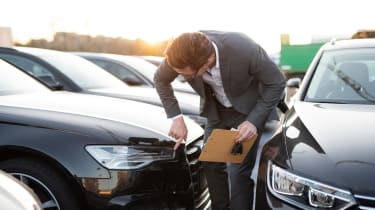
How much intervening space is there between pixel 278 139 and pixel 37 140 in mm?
1389

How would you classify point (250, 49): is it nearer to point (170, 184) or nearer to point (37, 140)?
point (170, 184)

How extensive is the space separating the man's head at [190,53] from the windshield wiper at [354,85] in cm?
124

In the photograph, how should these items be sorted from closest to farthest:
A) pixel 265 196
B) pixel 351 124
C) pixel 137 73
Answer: pixel 265 196, pixel 351 124, pixel 137 73

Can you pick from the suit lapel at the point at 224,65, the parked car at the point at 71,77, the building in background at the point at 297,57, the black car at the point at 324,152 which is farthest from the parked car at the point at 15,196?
the building in background at the point at 297,57

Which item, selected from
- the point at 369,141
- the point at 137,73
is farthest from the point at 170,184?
the point at 137,73

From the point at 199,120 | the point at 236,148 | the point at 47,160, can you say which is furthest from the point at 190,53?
the point at 199,120

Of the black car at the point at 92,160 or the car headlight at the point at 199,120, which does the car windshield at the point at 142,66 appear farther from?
the black car at the point at 92,160

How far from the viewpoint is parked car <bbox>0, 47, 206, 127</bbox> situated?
5.18m

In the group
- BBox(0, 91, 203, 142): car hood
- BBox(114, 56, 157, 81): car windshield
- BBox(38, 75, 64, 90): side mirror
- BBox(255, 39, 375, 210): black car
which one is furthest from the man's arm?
BBox(114, 56, 157, 81): car windshield

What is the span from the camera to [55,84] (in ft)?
17.0

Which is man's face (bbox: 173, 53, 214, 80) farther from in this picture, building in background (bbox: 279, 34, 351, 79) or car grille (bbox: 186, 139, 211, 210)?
building in background (bbox: 279, 34, 351, 79)

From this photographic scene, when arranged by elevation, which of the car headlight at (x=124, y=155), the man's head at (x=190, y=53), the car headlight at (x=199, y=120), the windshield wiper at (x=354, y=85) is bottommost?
the car headlight at (x=199, y=120)

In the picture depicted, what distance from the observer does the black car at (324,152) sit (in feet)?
6.59

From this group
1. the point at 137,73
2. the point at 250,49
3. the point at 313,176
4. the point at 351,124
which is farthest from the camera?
the point at 137,73
